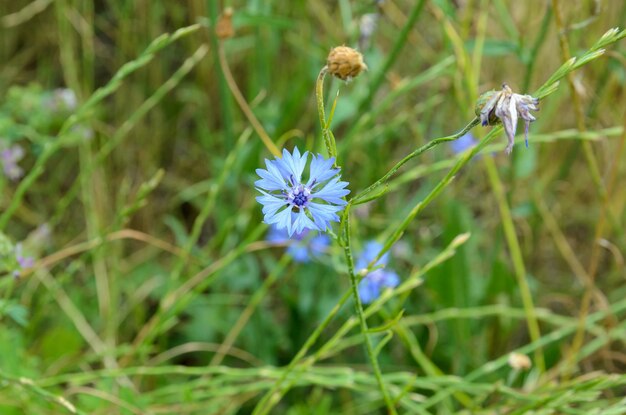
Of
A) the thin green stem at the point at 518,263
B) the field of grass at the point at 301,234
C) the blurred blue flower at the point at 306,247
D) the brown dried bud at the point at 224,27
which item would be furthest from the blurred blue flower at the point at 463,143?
the brown dried bud at the point at 224,27

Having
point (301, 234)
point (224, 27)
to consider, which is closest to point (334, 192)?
point (301, 234)

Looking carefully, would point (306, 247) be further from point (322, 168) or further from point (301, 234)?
point (322, 168)

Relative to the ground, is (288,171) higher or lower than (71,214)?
lower

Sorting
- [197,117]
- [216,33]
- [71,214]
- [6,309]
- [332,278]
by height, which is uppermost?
[197,117]

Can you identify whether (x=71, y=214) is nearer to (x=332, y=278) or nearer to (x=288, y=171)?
(x=332, y=278)

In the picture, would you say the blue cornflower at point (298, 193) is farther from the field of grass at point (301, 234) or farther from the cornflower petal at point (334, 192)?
the field of grass at point (301, 234)

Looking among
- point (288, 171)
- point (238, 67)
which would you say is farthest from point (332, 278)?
point (288, 171)
